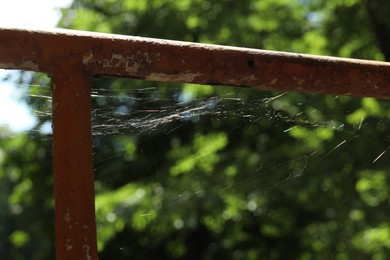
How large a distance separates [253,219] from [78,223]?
4.71m

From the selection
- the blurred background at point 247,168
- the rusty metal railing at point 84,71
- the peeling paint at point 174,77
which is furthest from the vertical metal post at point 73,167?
the blurred background at point 247,168

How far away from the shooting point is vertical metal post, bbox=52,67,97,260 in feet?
3.19

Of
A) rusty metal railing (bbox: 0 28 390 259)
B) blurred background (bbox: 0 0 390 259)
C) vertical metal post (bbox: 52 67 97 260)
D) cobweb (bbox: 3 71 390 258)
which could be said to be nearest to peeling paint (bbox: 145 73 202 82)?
rusty metal railing (bbox: 0 28 390 259)

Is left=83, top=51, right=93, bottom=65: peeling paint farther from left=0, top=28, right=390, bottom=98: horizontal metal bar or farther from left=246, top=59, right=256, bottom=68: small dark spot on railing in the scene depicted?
left=246, top=59, right=256, bottom=68: small dark spot on railing

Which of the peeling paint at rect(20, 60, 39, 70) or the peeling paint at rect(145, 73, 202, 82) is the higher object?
the peeling paint at rect(20, 60, 39, 70)

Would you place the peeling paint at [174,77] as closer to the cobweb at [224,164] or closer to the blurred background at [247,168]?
the cobweb at [224,164]

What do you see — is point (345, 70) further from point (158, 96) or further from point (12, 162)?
point (12, 162)

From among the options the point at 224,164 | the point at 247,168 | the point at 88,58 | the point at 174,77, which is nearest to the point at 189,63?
the point at 174,77

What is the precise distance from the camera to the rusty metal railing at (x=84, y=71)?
3.19 ft

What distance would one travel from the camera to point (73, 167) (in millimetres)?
984

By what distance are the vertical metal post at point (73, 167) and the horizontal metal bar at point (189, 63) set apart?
4 cm

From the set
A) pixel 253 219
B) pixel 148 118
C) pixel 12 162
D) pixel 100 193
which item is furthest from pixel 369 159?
pixel 12 162

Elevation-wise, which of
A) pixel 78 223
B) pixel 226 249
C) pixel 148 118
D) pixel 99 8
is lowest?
pixel 226 249

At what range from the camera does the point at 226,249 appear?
6.17 meters
